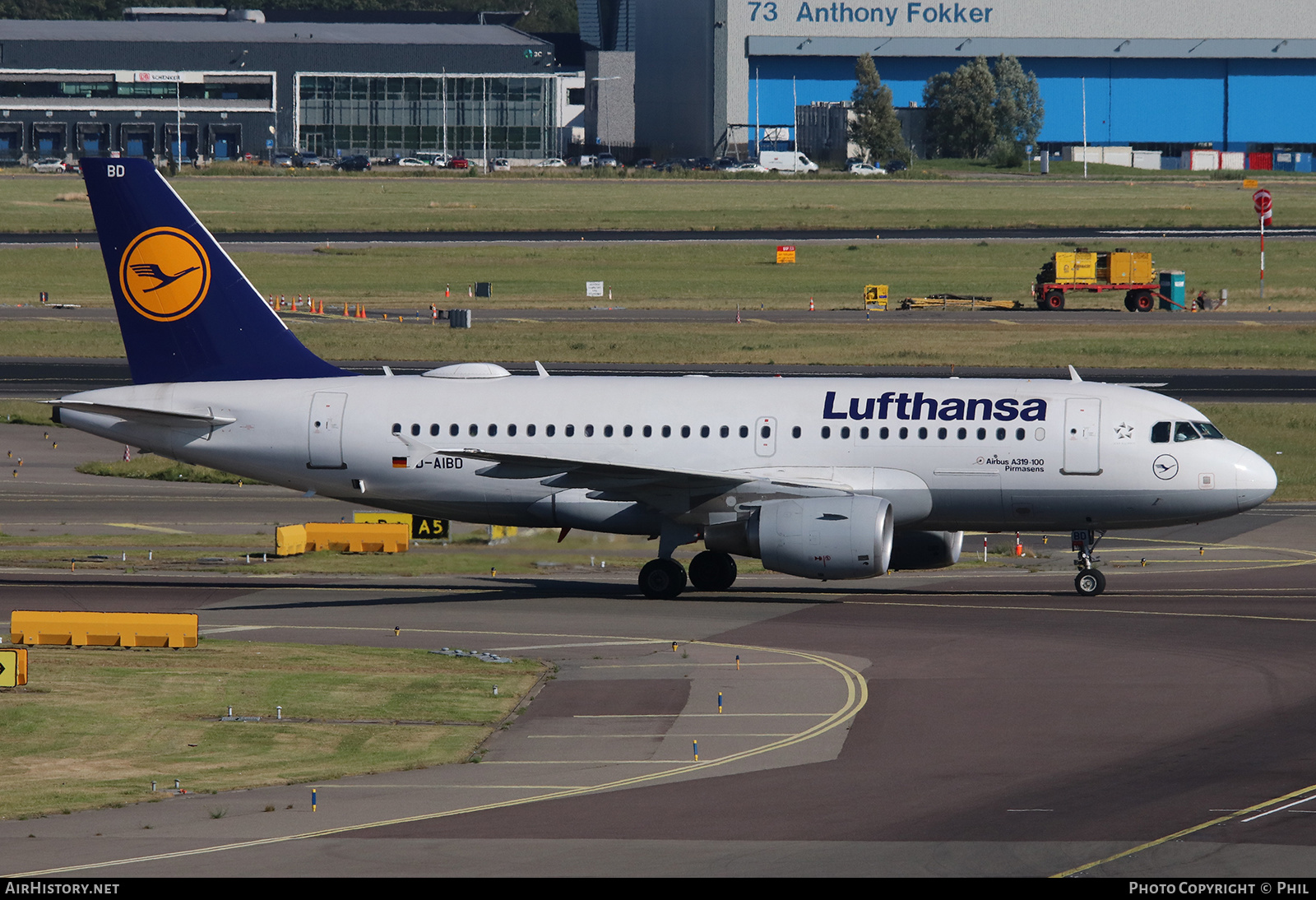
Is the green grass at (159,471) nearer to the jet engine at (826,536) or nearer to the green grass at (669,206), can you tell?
the jet engine at (826,536)

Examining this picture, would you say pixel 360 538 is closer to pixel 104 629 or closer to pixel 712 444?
pixel 712 444

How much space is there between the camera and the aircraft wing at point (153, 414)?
1556 inches

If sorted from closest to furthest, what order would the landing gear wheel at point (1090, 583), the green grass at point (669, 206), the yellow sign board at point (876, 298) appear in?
the landing gear wheel at point (1090, 583) → the yellow sign board at point (876, 298) → the green grass at point (669, 206)

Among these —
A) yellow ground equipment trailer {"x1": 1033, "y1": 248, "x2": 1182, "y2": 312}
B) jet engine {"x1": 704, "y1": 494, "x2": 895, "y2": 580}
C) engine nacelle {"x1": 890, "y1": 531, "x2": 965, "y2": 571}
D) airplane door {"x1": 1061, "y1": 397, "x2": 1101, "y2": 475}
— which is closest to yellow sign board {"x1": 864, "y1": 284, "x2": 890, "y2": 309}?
yellow ground equipment trailer {"x1": 1033, "y1": 248, "x2": 1182, "y2": 312}

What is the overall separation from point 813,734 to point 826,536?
1054 cm

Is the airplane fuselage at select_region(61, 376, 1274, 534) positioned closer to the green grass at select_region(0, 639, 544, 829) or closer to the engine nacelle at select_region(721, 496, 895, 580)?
the engine nacelle at select_region(721, 496, 895, 580)

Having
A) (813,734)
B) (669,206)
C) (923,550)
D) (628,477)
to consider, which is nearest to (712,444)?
(628,477)

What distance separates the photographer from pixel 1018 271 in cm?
11919

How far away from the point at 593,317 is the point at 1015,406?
57.7 m

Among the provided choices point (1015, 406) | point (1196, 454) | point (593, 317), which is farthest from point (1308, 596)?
point (593, 317)

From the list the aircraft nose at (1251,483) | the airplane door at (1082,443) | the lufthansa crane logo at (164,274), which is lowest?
the aircraft nose at (1251,483)

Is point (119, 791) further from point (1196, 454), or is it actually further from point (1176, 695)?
point (1196, 454)

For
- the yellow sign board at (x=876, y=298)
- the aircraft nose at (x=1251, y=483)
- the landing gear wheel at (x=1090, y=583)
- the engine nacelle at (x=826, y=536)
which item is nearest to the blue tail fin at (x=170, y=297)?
the engine nacelle at (x=826, y=536)

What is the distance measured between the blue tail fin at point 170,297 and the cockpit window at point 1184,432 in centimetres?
1951
